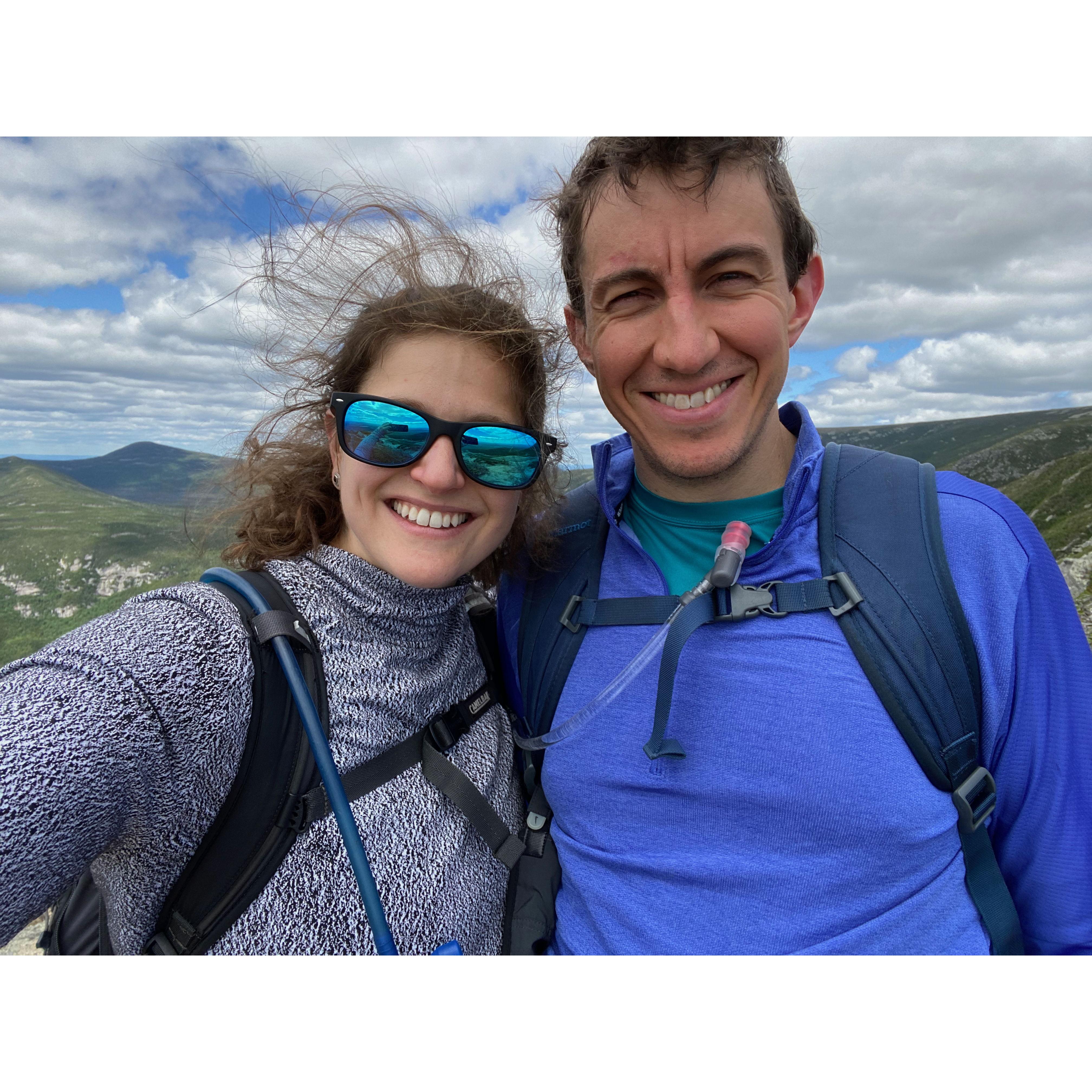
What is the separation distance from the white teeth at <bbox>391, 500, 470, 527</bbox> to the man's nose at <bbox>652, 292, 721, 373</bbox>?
3.44 feet

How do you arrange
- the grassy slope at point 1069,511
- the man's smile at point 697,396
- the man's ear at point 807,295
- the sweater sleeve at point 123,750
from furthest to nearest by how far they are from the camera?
the grassy slope at point 1069,511, the man's ear at point 807,295, the man's smile at point 697,396, the sweater sleeve at point 123,750

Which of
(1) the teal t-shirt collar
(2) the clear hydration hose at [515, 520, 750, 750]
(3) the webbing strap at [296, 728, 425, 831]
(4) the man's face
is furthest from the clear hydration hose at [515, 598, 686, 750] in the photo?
(4) the man's face

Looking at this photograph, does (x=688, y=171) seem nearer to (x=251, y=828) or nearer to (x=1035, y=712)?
(x=1035, y=712)

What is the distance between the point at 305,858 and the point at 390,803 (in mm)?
299

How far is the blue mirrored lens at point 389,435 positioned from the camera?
2.23 metres

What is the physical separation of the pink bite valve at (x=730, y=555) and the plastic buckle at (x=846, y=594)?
32 cm

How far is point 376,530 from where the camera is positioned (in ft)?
7.53

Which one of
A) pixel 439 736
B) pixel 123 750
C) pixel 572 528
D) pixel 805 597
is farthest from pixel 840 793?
pixel 123 750

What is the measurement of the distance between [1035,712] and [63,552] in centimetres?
2139

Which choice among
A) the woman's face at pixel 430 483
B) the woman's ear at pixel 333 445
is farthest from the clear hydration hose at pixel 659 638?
the woman's ear at pixel 333 445

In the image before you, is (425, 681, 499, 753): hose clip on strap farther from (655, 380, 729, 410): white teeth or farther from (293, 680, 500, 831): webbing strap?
(655, 380, 729, 410): white teeth

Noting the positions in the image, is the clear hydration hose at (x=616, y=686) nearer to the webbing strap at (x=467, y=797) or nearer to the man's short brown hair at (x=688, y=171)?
the webbing strap at (x=467, y=797)

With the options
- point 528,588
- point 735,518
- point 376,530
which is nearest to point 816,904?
point 735,518

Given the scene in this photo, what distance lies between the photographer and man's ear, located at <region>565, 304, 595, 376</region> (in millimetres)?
2939
